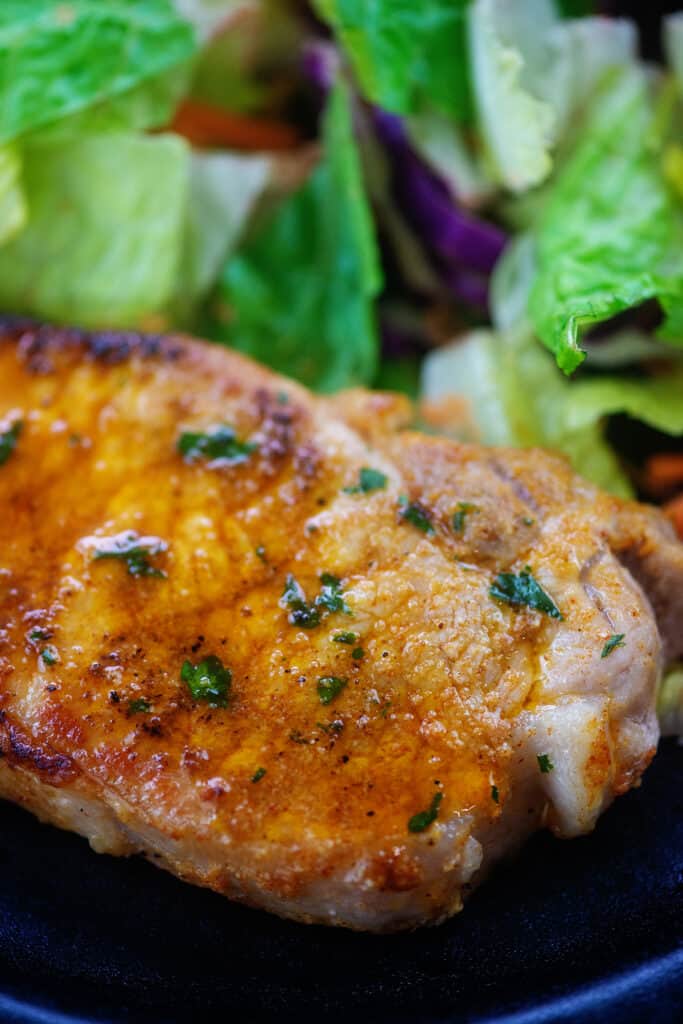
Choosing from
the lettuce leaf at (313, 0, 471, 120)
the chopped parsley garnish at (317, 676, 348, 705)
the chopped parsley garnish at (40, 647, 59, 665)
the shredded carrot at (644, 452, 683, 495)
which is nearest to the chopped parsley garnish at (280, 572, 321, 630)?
the chopped parsley garnish at (317, 676, 348, 705)

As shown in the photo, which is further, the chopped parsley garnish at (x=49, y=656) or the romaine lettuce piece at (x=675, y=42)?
the romaine lettuce piece at (x=675, y=42)

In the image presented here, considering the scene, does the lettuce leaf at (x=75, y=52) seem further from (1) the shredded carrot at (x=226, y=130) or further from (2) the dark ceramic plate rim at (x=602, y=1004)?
(2) the dark ceramic plate rim at (x=602, y=1004)

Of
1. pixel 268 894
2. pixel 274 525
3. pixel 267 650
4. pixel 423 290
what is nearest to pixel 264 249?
pixel 423 290

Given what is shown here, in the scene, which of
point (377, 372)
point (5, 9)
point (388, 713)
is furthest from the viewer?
point (377, 372)

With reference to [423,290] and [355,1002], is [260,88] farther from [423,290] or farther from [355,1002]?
[355,1002]

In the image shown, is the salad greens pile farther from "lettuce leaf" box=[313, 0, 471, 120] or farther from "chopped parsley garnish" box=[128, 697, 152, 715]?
"chopped parsley garnish" box=[128, 697, 152, 715]

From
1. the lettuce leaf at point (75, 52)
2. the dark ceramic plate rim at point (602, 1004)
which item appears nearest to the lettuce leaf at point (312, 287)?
the lettuce leaf at point (75, 52)
